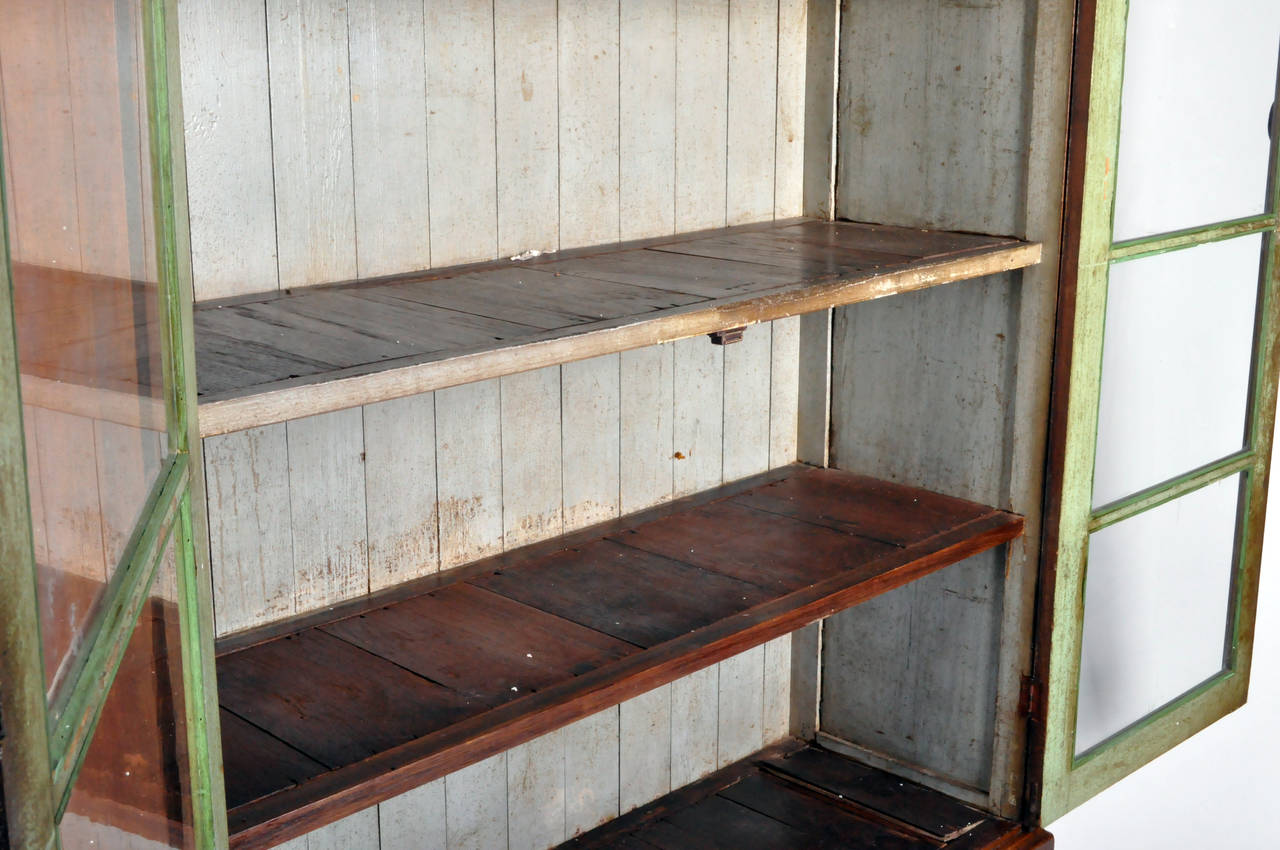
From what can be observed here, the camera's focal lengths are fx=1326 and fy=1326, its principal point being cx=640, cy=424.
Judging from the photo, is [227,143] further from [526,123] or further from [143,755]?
[143,755]

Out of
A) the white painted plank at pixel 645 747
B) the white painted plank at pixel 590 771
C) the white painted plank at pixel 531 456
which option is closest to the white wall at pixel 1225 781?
the white painted plank at pixel 645 747

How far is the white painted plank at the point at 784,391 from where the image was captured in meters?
2.40

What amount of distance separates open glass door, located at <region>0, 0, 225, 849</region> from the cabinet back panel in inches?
24.8

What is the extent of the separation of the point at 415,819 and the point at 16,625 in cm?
161

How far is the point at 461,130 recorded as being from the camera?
182 cm

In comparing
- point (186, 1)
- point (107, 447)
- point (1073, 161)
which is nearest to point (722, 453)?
point (1073, 161)

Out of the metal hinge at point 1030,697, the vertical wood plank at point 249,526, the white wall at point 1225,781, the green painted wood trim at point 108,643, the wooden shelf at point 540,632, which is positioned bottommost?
the white wall at point 1225,781

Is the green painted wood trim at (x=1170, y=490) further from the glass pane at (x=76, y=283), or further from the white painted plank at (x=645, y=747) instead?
the glass pane at (x=76, y=283)

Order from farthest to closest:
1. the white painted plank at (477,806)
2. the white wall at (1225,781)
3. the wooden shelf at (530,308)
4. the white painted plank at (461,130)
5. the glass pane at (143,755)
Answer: the white wall at (1225,781)
the white painted plank at (477,806)
the white painted plank at (461,130)
the wooden shelf at (530,308)
the glass pane at (143,755)

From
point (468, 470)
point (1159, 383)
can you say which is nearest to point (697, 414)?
point (468, 470)

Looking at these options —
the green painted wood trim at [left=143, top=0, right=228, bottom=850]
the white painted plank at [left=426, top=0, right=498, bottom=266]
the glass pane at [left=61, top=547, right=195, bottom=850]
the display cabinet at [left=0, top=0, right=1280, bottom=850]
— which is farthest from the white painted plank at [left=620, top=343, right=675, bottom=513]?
the glass pane at [left=61, top=547, right=195, bottom=850]

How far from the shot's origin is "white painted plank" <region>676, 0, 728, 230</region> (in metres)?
2.11

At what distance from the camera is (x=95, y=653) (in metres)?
0.61

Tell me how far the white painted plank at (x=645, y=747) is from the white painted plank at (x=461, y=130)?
86 cm
